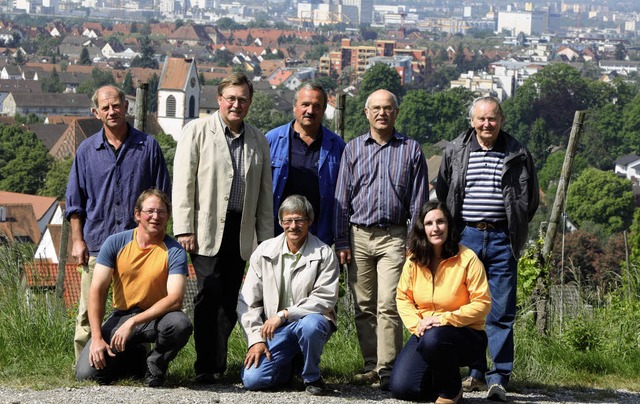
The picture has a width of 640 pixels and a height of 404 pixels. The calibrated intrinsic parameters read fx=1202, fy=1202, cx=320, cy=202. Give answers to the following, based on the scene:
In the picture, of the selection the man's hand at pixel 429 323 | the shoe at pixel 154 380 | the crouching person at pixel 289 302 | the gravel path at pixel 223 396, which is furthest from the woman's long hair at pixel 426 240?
the shoe at pixel 154 380

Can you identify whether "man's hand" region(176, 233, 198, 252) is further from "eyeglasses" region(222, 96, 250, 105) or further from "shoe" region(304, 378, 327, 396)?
"shoe" region(304, 378, 327, 396)

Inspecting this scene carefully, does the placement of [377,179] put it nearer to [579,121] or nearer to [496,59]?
[579,121]

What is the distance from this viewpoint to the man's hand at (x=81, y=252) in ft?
15.3

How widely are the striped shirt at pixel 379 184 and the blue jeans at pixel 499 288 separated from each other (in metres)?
0.27

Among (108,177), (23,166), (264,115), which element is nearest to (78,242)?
(108,177)

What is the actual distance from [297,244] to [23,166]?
44852mm

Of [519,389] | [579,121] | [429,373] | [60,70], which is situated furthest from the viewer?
[60,70]

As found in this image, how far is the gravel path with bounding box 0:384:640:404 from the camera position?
4344 millimetres

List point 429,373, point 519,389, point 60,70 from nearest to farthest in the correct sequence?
point 429,373
point 519,389
point 60,70

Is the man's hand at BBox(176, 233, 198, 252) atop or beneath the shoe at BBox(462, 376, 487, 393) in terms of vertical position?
atop

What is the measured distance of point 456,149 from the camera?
15.5 feet

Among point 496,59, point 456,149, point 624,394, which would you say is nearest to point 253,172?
point 456,149

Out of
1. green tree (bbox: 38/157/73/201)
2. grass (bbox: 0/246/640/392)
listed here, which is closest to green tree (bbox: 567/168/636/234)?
green tree (bbox: 38/157/73/201)

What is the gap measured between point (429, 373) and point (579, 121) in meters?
1.86
